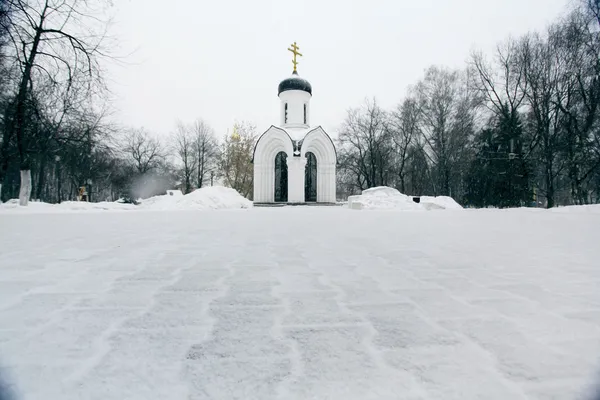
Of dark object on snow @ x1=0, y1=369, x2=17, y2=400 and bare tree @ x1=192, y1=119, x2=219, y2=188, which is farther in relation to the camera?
bare tree @ x1=192, y1=119, x2=219, y2=188

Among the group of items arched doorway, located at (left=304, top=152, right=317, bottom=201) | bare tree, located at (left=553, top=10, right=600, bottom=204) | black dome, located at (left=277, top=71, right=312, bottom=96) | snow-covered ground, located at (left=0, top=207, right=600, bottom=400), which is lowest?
snow-covered ground, located at (left=0, top=207, right=600, bottom=400)

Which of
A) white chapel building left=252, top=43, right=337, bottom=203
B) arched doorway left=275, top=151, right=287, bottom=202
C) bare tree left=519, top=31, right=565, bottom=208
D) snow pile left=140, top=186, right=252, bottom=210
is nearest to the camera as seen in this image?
snow pile left=140, top=186, right=252, bottom=210

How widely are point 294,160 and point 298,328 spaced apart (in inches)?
819

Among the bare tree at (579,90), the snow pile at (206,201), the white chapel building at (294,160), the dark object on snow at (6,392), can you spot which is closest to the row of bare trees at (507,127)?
the bare tree at (579,90)

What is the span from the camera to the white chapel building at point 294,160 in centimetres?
2216

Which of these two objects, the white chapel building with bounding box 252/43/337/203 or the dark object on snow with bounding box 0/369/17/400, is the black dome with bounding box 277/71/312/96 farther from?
the dark object on snow with bounding box 0/369/17/400

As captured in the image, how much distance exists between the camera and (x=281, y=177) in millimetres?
23594

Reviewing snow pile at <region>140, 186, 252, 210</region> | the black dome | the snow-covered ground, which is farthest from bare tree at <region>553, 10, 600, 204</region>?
snow pile at <region>140, 186, 252, 210</region>

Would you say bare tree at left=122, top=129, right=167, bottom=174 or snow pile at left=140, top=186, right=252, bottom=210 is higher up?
bare tree at left=122, top=129, right=167, bottom=174

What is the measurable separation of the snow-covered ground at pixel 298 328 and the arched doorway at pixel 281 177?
67.2ft

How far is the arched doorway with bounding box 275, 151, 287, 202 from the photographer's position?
23.5 m

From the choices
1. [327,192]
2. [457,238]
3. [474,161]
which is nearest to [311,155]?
[327,192]

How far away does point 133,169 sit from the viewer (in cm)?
4091

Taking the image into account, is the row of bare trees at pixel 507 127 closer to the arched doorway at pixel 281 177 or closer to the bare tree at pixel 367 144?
the bare tree at pixel 367 144
